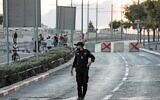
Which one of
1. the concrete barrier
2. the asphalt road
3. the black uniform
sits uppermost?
the black uniform

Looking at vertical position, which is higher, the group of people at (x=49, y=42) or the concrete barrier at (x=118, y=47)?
the group of people at (x=49, y=42)

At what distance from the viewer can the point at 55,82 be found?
21781 mm

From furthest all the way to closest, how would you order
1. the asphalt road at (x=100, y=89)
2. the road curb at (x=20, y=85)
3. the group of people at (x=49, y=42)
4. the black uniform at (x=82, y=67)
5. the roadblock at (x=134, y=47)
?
the roadblock at (x=134, y=47)
the group of people at (x=49, y=42)
the road curb at (x=20, y=85)
the asphalt road at (x=100, y=89)
the black uniform at (x=82, y=67)

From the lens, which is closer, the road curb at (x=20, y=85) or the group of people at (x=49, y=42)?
the road curb at (x=20, y=85)

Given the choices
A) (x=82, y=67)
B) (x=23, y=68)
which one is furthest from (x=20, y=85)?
(x=82, y=67)

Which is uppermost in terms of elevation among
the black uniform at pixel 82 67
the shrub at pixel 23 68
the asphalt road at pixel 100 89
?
the black uniform at pixel 82 67

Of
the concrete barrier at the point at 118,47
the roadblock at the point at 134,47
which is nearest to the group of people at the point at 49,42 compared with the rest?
the roadblock at the point at 134,47

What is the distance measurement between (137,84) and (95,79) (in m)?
2.86

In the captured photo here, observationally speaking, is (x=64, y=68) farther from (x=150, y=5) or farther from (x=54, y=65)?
(x=150, y=5)

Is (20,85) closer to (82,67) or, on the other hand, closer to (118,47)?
(82,67)

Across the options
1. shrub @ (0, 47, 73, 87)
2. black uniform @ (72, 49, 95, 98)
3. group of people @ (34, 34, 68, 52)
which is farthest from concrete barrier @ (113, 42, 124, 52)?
black uniform @ (72, 49, 95, 98)

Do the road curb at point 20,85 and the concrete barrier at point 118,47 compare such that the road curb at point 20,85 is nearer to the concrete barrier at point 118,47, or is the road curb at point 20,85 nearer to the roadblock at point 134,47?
the roadblock at point 134,47

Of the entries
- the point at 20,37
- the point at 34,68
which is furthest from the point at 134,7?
the point at 34,68

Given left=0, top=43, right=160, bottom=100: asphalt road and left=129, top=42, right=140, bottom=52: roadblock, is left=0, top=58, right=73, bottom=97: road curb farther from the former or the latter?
left=129, top=42, right=140, bottom=52: roadblock
